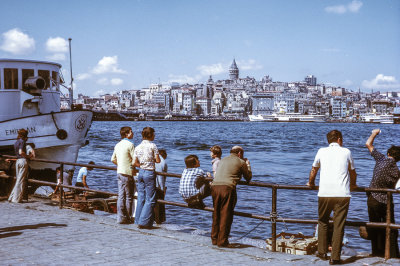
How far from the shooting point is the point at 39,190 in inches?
666

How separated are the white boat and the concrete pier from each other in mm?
11110

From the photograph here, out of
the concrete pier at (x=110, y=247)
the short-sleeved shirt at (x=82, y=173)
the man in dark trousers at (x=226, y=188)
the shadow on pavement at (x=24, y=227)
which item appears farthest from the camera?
the short-sleeved shirt at (x=82, y=173)

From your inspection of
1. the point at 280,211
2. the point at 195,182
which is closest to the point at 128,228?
the point at 195,182

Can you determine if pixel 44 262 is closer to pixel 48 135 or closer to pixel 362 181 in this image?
pixel 48 135

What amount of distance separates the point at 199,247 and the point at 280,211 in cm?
1347

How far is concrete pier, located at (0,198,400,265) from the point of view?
6.23m

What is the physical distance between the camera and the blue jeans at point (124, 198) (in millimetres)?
8641

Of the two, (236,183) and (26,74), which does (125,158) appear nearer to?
(236,183)

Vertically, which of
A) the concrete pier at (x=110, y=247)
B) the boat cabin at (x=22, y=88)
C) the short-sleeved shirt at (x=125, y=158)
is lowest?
the concrete pier at (x=110, y=247)

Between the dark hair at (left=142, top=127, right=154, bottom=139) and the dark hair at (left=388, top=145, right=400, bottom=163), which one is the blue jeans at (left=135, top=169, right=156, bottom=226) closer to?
the dark hair at (left=142, top=127, right=154, bottom=139)

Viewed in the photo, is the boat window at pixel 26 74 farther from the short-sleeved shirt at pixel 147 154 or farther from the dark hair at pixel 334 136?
the dark hair at pixel 334 136

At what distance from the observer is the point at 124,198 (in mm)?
8695

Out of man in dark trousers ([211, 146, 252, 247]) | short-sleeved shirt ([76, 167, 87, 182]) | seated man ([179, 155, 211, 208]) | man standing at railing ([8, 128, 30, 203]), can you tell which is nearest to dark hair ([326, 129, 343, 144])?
man in dark trousers ([211, 146, 252, 247])

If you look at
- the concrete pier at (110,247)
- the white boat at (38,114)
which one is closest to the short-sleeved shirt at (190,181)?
the concrete pier at (110,247)
